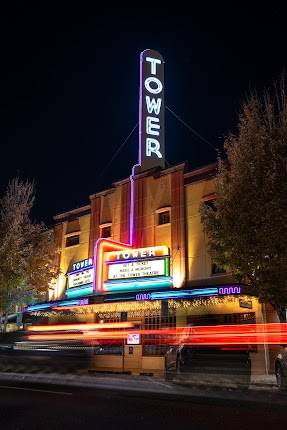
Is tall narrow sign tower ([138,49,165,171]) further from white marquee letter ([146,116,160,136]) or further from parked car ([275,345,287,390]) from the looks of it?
parked car ([275,345,287,390])

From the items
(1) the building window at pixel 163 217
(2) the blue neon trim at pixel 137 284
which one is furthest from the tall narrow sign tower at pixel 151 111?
(2) the blue neon trim at pixel 137 284

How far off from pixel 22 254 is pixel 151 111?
1109 centimetres

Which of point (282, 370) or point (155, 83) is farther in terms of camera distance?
point (155, 83)

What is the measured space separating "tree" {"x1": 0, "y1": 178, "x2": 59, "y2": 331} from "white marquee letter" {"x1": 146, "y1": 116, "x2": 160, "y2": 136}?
7.82 m

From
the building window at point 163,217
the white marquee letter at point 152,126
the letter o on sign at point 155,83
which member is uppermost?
the letter o on sign at point 155,83

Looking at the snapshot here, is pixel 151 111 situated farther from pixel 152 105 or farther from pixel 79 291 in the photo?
pixel 79 291

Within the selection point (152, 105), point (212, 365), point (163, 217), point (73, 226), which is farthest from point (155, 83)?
point (212, 365)

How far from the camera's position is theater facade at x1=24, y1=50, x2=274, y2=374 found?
2056 cm

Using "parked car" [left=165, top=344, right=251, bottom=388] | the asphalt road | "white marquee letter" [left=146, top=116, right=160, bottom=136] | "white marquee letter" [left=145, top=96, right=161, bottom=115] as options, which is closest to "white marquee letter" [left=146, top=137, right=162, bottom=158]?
"white marquee letter" [left=146, top=116, right=160, bottom=136]

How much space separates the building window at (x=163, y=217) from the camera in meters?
23.5

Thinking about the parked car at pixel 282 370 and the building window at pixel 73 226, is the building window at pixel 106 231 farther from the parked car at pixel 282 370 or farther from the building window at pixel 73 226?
the parked car at pixel 282 370

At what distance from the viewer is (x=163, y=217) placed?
932 inches

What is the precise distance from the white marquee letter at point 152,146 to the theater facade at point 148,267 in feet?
0.19

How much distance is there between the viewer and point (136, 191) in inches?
979
